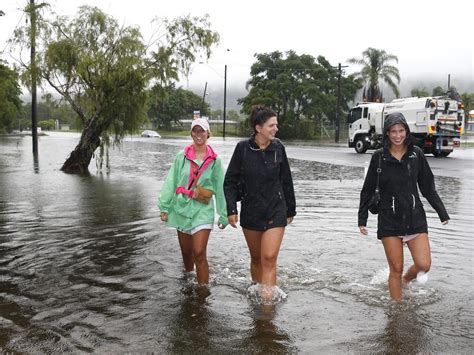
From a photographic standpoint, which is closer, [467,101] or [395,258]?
[395,258]

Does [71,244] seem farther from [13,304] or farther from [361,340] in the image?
[361,340]

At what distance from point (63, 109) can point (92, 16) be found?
3128 mm

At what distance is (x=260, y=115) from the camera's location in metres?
4.73

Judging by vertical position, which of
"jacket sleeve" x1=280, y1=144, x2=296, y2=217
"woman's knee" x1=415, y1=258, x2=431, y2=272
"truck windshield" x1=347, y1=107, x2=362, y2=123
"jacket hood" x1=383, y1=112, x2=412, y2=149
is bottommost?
"woman's knee" x1=415, y1=258, x2=431, y2=272

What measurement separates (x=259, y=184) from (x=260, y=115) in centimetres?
60

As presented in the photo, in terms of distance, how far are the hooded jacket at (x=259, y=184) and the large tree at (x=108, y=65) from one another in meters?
12.1

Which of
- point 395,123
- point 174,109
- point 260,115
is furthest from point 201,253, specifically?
point 174,109

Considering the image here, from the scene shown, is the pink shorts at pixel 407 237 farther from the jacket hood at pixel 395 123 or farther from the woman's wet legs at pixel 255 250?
the woman's wet legs at pixel 255 250

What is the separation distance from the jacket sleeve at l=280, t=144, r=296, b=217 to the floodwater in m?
0.79

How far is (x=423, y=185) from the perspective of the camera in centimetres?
483

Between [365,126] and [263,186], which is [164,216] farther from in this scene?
[365,126]

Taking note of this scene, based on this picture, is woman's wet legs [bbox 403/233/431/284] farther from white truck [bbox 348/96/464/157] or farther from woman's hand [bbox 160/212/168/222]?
white truck [bbox 348/96/464/157]

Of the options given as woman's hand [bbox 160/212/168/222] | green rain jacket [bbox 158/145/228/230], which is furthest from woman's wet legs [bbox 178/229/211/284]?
woman's hand [bbox 160/212/168/222]

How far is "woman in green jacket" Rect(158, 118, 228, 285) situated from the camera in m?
5.15
